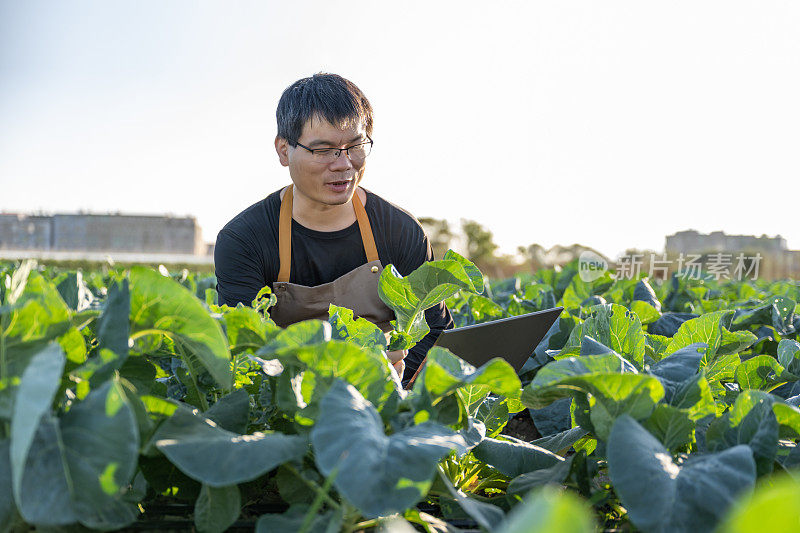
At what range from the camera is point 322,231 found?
119 inches

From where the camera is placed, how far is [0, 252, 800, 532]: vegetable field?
63cm

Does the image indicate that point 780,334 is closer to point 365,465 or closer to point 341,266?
point 341,266

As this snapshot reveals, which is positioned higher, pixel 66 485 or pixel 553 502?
pixel 553 502

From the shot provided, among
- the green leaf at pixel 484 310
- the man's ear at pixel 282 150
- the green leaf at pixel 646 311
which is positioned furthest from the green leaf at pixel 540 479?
the man's ear at pixel 282 150

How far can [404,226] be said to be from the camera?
3170mm

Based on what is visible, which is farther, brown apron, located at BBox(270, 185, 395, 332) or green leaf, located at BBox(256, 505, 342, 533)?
brown apron, located at BBox(270, 185, 395, 332)

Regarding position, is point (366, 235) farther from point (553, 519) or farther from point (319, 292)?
point (553, 519)

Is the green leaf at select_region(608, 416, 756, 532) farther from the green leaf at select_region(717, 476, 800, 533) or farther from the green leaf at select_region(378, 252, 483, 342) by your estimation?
the green leaf at select_region(378, 252, 483, 342)

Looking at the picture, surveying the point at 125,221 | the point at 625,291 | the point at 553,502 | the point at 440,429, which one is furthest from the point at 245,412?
the point at 125,221

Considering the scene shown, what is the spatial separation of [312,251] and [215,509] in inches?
90.3

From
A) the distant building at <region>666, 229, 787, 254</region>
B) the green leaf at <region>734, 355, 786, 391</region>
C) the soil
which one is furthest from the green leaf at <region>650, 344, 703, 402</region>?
the distant building at <region>666, 229, 787, 254</region>

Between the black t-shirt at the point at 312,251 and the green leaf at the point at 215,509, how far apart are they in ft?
6.21

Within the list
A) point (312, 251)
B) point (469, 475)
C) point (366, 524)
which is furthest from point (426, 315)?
point (366, 524)

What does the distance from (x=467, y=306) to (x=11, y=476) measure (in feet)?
9.72
